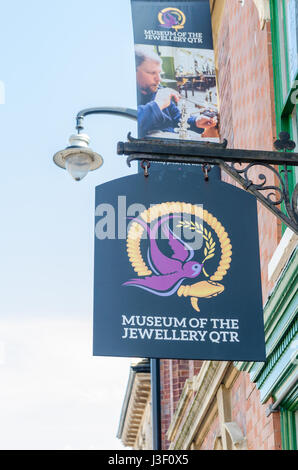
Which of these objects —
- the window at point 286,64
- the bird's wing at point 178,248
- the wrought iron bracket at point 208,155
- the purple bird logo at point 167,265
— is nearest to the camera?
the wrought iron bracket at point 208,155

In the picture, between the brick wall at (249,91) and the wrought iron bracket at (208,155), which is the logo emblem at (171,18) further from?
the wrought iron bracket at (208,155)

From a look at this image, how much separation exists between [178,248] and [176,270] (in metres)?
0.25

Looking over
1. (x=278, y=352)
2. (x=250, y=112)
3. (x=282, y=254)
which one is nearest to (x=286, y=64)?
(x=250, y=112)

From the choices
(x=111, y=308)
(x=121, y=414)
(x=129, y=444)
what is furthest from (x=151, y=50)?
(x=129, y=444)

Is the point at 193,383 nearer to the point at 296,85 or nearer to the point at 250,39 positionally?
the point at 250,39

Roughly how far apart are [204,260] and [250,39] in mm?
5503

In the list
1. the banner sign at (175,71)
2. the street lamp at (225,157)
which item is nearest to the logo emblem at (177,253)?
the street lamp at (225,157)

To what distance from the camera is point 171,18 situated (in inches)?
491

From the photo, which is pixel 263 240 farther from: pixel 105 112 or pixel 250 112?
pixel 105 112

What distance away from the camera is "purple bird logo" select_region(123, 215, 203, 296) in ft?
25.4

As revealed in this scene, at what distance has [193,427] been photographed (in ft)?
57.2

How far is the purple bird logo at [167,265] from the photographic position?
774 cm

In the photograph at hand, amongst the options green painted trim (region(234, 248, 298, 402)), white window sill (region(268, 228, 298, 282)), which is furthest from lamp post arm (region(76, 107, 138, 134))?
green painted trim (region(234, 248, 298, 402))

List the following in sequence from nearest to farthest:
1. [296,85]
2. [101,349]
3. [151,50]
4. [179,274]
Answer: [101,349] → [179,274] → [296,85] → [151,50]
